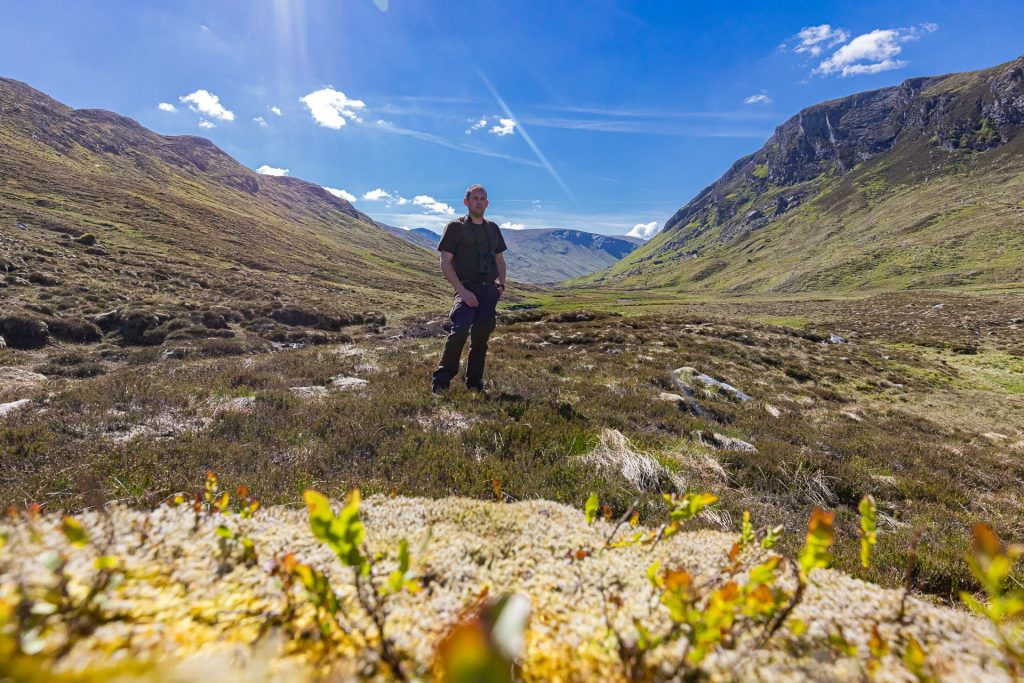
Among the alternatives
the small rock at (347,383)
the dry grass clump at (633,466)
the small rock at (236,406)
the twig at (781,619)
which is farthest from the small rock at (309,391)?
the twig at (781,619)

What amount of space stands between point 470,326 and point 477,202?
221 cm

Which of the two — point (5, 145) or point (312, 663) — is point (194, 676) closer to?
point (312, 663)

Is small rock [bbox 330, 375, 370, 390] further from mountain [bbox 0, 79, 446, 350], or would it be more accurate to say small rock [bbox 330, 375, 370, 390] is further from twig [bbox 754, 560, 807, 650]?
mountain [bbox 0, 79, 446, 350]

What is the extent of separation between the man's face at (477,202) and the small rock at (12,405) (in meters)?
7.58

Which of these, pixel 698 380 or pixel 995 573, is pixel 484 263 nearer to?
pixel 698 380

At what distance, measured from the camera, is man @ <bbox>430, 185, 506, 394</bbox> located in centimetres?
739

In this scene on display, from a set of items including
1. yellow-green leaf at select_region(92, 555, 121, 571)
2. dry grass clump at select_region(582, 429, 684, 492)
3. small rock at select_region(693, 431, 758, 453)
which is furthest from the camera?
small rock at select_region(693, 431, 758, 453)

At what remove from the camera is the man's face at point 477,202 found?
7.27 meters

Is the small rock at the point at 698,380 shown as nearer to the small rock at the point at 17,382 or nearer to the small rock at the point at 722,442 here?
the small rock at the point at 722,442

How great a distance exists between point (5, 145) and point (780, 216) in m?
231

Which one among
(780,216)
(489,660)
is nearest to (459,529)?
(489,660)

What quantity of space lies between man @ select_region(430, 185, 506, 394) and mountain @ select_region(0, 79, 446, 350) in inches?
581

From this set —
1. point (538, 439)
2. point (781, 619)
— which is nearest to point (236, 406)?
point (538, 439)

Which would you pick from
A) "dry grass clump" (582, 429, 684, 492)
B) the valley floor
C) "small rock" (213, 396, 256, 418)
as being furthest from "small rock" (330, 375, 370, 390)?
"dry grass clump" (582, 429, 684, 492)
